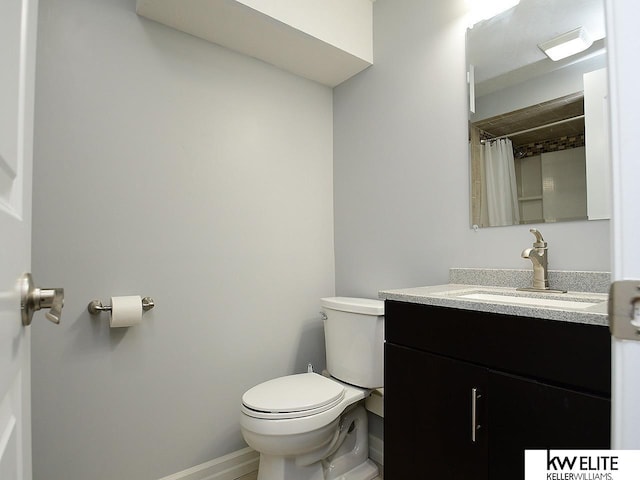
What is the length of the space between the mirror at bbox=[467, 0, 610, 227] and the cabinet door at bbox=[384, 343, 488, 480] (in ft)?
2.33

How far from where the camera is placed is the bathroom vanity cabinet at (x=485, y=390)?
0.82 meters

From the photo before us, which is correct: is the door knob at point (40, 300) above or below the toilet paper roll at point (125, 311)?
above

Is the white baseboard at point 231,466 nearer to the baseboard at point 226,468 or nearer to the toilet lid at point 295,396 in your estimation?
the baseboard at point 226,468

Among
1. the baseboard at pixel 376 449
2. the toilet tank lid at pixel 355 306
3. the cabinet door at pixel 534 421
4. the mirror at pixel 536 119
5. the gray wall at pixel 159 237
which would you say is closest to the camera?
the cabinet door at pixel 534 421

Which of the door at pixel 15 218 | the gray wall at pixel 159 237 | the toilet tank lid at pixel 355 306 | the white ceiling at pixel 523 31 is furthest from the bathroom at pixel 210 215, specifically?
the door at pixel 15 218

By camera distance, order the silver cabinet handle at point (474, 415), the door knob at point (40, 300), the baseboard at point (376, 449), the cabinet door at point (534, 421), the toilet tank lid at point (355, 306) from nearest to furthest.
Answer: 1. the door knob at point (40, 300)
2. the cabinet door at point (534, 421)
3. the silver cabinet handle at point (474, 415)
4. the toilet tank lid at point (355, 306)
5. the baseboard at point (376, 449)

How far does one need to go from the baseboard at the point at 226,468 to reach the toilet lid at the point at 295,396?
1.52 ft

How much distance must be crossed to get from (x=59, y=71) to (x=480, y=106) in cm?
175

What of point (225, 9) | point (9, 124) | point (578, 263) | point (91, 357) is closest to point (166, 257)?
point (91, 357)

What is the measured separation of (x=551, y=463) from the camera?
786mm

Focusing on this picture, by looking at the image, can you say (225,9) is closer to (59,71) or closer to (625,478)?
(59,71)

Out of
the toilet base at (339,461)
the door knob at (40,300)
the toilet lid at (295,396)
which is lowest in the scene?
the toilet base at (339,461)

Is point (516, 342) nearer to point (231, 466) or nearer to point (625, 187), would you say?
point (625, 187)

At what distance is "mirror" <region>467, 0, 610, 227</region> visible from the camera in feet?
4.08
